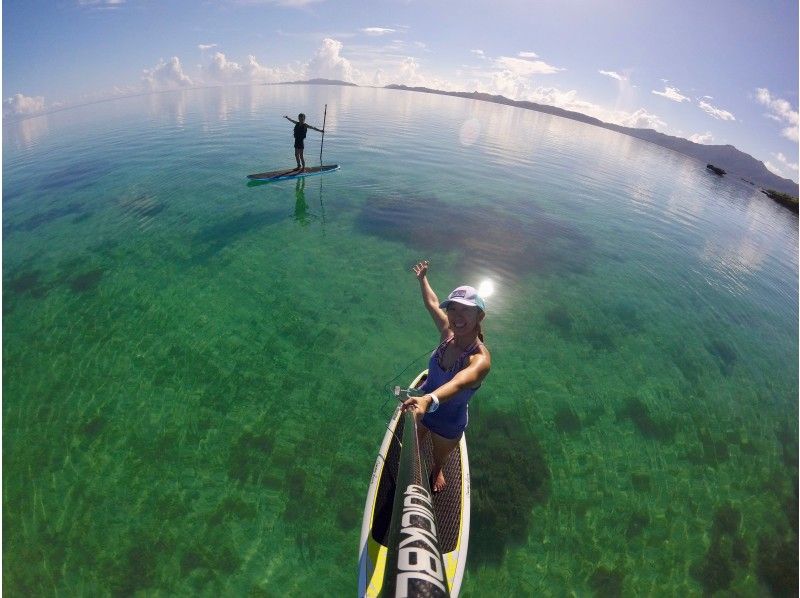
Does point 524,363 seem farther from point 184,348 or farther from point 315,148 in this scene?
point 315,148

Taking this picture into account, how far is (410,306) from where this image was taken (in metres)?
14.2

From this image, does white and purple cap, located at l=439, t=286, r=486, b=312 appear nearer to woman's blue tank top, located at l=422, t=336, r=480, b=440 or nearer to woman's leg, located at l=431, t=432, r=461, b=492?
woman's blue tank top, located at l=422, t=336, r=480, b=440

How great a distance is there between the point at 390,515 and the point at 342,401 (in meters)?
4.28

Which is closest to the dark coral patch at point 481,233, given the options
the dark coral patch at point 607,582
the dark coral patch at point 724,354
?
the dark coral patch at point 724,354

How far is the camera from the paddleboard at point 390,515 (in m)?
5.33

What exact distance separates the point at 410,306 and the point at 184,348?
8.28 metres

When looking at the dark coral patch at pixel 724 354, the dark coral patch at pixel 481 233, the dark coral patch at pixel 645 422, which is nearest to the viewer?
the dark coral patch at pixel 645 422

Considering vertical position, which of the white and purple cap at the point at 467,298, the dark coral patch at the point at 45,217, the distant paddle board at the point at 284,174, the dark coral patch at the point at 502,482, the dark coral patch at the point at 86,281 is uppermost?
the white and purple cap at the point at 467,298

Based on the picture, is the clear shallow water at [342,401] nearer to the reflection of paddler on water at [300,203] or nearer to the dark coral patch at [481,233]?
the dark coral patch at [481,233]

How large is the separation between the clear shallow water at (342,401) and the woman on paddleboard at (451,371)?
274cm

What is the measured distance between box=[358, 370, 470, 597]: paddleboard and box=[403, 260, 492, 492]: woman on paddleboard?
0.31 meters

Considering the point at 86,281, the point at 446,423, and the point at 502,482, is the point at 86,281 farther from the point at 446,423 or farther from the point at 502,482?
the point at 502,482

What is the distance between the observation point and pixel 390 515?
19.8ft

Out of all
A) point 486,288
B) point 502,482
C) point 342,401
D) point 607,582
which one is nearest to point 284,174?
point 486,288
